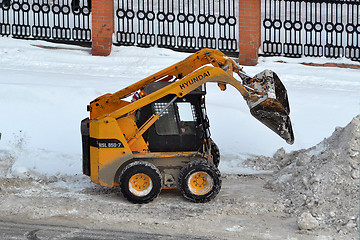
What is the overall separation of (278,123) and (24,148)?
15.9 ft

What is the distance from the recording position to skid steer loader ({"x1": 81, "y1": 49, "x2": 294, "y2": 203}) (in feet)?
33.3

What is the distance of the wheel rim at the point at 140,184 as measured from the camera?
10211 millimetres

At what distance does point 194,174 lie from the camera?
10242 millimetres

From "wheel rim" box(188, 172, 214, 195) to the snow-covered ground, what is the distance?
2.23 meters

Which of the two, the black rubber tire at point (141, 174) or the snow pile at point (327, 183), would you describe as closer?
the snow pile at point (327, 183)

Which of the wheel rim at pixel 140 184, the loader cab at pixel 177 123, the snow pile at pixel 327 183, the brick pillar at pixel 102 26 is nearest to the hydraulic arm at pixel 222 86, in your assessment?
the loader cab at pixel 177 123

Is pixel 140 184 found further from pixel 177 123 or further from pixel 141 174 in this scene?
pixel 177 123

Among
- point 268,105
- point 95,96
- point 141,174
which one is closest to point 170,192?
point 141,174

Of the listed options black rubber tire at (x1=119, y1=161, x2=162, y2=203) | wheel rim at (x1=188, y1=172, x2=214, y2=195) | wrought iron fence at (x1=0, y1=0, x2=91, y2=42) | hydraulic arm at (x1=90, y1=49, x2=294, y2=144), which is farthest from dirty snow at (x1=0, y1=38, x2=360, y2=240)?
hydraulic arm at (x1=90, y1=49, x2=294, y2=144)

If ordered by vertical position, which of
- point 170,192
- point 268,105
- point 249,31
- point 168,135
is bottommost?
point 170,192

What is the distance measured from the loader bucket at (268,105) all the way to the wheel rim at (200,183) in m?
1.15

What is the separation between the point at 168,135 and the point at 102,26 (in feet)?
30.3

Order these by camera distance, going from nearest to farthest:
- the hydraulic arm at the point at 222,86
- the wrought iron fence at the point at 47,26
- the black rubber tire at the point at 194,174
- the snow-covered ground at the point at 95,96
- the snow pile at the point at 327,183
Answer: the snow pile at the point at 327,183
the hydraulic arm at the point at 222,86
the black rubber tire at the point at 194,174
the snow-covered ground at the point at 95,96
the wrought iron fence at the point at 47,26

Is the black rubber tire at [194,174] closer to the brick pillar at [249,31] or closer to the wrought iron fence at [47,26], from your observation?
the brick pillar at [249,31]
